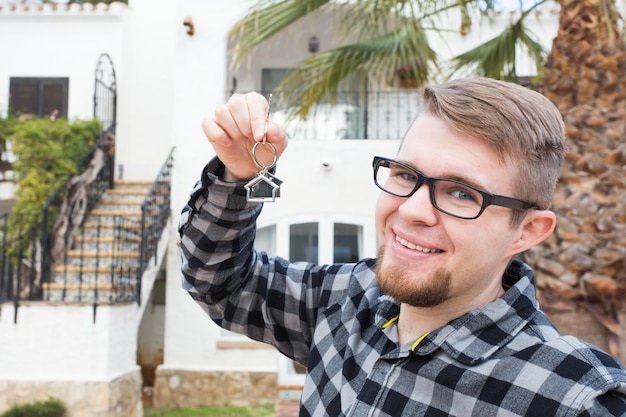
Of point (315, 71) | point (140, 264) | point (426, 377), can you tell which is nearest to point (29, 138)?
point (140, 264)

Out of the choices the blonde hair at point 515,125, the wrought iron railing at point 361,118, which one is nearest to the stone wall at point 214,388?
the wrought iron railing at point 361,118

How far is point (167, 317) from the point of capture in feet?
26.6

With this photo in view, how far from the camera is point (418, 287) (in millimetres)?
1207

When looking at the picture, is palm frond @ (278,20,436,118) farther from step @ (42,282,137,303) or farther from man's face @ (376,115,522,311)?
man's face @ (376,115,522,311)

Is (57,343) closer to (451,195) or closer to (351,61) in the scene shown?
(351,61)

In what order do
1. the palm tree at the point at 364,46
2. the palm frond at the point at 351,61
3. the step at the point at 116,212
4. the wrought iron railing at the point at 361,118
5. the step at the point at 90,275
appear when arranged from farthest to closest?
the wrought iron railing at the point at 361,118
the step at the point at 116,212
the step at the point at 90,275
the palm frond at the point at 351,61
the palm tree at the point at 364,46

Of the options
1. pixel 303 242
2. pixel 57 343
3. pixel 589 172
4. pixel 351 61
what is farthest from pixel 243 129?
pixel 303 242

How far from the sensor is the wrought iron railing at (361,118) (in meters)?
9.01

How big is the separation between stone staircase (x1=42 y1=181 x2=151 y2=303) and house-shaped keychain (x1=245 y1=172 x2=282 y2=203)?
530cm

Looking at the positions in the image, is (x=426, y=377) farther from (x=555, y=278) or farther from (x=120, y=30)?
(x=120, y=30)

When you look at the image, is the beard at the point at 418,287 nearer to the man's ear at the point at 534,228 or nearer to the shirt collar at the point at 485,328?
the shirt collar at the point at 485,328

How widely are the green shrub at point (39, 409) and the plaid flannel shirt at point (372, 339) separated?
4.82m

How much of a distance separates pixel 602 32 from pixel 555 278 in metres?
1.80

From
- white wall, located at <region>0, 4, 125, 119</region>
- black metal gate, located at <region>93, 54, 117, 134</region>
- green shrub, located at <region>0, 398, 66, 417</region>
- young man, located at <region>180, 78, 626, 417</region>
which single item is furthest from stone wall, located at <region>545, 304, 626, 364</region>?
white wall, located at <region>0, 4, 125, 119</region>
